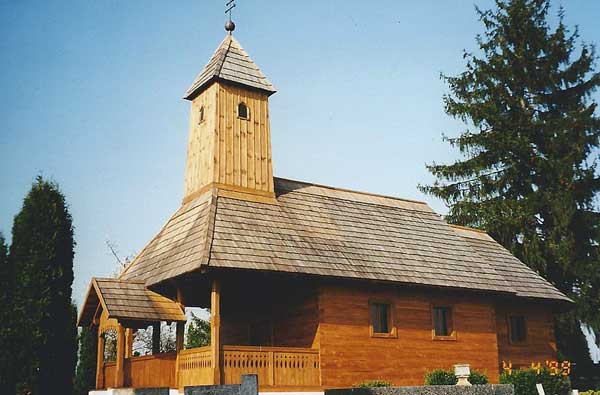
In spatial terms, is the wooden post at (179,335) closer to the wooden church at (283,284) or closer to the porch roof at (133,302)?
the wooden church at (283,284)

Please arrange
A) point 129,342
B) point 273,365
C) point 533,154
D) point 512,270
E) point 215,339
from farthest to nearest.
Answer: point 533,154 < point 512,270 < point 129,342 < point 273,365 < point 215,339

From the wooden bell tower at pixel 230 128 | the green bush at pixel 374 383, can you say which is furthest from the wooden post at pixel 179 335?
the green bush at pixel 374 383

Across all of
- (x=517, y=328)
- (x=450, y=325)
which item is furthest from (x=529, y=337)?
(x=450, y=325)

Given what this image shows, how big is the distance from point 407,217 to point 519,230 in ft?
34.5

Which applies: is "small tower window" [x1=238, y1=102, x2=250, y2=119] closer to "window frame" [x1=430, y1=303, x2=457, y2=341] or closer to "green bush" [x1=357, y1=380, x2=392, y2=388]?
"window frame" [x1=430, y1=303, x2=457, y2=341]

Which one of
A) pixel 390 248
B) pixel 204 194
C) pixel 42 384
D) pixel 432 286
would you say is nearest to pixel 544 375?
pixel 432 286

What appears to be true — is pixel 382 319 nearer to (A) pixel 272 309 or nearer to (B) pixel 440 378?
(B) pixel 440 378

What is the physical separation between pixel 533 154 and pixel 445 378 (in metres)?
18.3

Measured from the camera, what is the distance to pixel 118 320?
17.6 m

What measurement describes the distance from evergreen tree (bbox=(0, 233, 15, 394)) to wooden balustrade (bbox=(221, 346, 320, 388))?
17.7 feet

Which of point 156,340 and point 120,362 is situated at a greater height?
point 156,340

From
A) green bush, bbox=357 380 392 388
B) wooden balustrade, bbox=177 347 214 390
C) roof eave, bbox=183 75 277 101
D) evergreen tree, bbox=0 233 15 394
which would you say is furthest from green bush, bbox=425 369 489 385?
evergreen tree, bbox=0 233 15 394

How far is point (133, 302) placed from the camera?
18141mm

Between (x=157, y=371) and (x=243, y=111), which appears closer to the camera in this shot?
(x=157, y=371)
